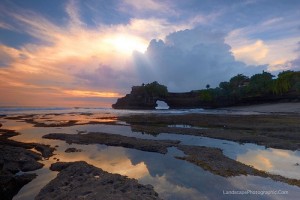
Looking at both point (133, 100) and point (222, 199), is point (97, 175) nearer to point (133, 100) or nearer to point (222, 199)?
point (222, 199)

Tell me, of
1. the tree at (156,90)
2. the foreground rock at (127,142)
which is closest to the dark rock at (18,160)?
the foreground rock at (127,142)

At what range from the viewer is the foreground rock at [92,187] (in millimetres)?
10344

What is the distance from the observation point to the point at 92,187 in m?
11.3

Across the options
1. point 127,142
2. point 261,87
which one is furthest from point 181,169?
point 261,87

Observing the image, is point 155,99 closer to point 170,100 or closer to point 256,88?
point 170,100

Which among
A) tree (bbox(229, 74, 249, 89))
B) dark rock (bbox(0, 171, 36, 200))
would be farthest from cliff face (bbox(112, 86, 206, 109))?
dark rock (bbox(0, 171, 36, 200))

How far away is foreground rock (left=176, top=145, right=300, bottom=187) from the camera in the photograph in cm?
1415

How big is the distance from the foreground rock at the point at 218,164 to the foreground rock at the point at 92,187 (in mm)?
5387

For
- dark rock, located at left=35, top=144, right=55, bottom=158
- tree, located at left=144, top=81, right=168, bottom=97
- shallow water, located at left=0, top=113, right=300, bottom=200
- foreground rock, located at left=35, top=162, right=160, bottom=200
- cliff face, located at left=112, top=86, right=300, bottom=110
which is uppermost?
tree, located at left=144, top=81, right=168, bottom=97

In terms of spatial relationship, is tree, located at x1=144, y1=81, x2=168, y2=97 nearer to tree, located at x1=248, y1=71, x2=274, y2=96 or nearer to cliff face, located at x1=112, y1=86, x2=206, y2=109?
cliff face, located at x1=112, y1=86, x2=206, y2=109

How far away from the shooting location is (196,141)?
25.7 meters

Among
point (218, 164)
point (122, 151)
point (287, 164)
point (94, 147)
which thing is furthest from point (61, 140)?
point (287, 164)

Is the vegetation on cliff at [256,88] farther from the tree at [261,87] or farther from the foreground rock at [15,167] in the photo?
the foreground rock at [15,167]

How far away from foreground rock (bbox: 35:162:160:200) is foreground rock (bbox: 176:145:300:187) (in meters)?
5.39
